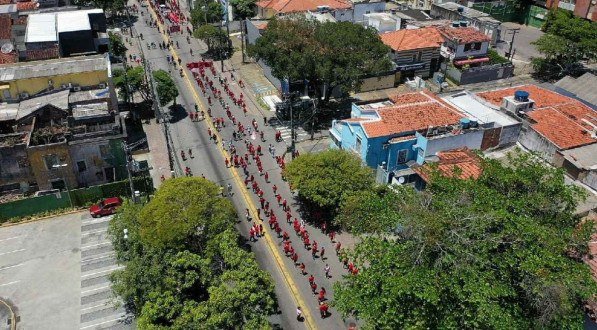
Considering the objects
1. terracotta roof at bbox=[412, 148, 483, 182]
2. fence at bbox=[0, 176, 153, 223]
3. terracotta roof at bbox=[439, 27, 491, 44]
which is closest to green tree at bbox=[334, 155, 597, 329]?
terracotta roof at bbox=[412, 148, 483, 182]

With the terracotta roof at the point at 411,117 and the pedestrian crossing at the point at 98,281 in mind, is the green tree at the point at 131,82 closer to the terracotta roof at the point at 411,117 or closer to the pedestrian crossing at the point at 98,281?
the pedestrian crossing at the point at 98,281

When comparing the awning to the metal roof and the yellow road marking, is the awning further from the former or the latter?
the metal roof

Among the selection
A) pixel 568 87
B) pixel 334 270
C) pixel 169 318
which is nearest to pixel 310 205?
pixel 334 270

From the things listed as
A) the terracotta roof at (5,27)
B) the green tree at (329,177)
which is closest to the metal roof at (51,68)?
the terracotta roof at (5,27)

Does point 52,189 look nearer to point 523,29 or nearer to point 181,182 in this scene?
point 181,182

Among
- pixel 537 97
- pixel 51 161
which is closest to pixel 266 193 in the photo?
pixel 51 161

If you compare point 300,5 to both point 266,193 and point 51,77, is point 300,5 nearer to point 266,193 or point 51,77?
point 51,77
